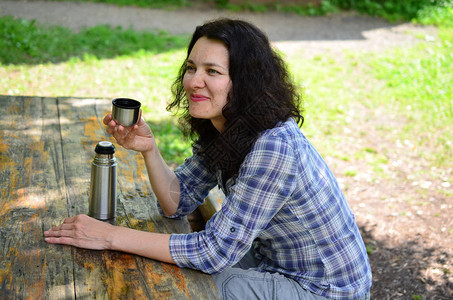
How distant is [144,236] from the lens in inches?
79.6

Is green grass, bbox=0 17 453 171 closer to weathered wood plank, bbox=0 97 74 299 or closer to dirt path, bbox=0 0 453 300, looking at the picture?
dirt path, bbox=0 0 453 300

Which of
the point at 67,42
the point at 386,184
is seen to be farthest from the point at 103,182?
the point at 67,42

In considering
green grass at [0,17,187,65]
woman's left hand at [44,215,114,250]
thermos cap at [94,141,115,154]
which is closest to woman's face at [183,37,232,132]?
thermos cap at [94,141,115,154]

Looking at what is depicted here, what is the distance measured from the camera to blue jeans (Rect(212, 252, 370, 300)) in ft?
6.81

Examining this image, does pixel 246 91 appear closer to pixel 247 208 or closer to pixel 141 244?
pixel 247 208

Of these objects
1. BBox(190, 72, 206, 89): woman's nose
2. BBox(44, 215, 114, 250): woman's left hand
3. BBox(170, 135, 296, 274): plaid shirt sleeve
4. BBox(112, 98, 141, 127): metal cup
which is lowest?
BBox(44, 215, 114, 250): woman's left hand

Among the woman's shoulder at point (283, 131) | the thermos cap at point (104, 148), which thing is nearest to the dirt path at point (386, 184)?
the woman's shoulder at point (283, 131)

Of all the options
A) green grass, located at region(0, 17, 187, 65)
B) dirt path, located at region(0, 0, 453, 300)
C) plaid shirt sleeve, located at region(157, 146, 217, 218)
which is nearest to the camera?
plaid shirt sleeve, located at region(157, 146, 217, 218)

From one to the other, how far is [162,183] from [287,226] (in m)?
0.63

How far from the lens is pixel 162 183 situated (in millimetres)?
2420

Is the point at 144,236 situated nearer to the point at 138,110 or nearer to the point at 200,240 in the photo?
the point at 200,240

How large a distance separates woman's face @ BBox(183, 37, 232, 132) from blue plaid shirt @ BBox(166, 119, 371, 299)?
0.27 m

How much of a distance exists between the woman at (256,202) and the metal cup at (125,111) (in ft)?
0.11

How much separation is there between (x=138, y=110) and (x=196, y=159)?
19.1 inches
